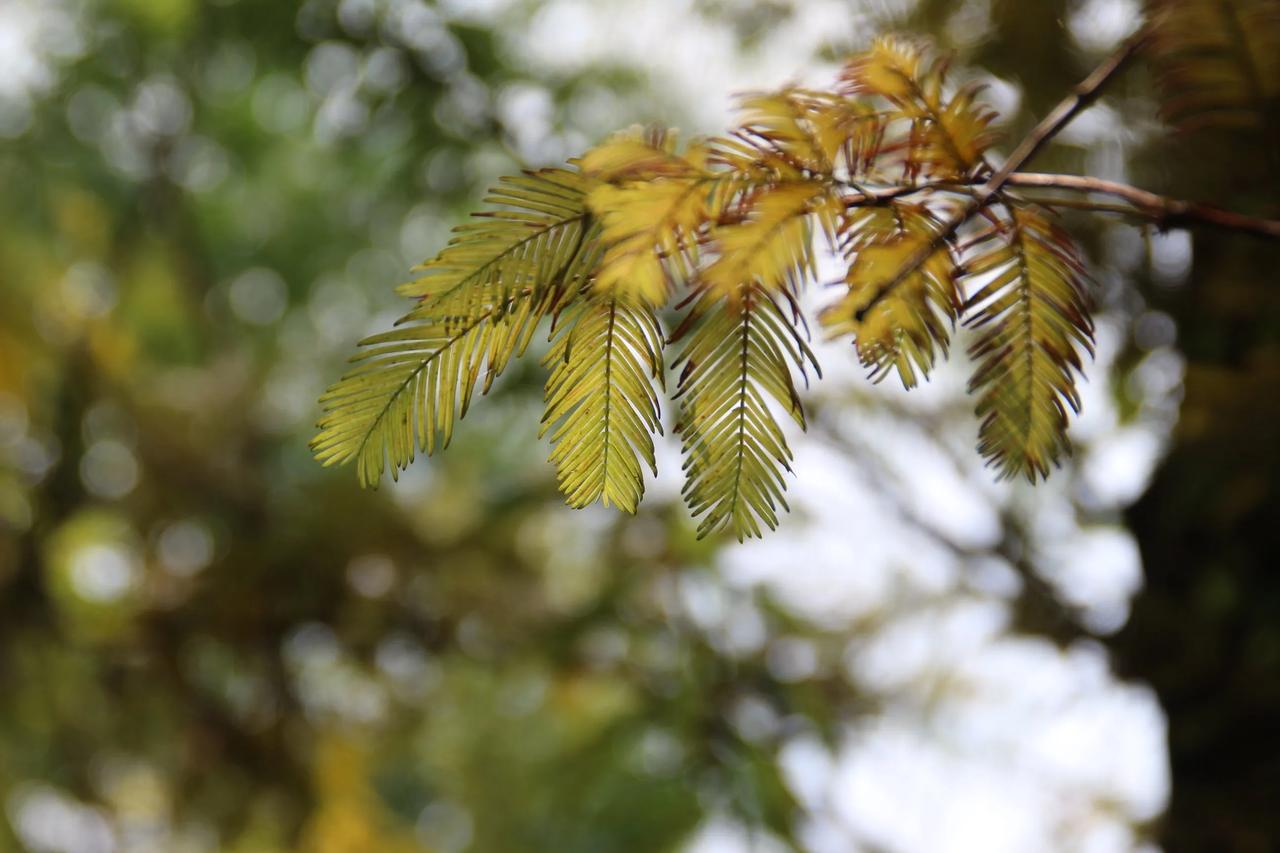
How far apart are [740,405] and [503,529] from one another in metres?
1.77

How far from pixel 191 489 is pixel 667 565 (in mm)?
1078

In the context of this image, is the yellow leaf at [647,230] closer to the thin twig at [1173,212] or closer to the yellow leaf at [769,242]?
the yellow leaf at [769,242]

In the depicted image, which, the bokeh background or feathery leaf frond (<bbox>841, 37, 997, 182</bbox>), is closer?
feathery leaf frond (<bbox>841, 37, 997, 182</bbox>)

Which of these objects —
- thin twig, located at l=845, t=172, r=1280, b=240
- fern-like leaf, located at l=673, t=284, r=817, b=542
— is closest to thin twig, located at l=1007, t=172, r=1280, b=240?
thin twig, located at l=845, t=172, r=1280, b=240

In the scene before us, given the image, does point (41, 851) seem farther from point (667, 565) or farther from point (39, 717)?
point (667, 565)

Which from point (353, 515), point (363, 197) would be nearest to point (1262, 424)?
point (353, 515)

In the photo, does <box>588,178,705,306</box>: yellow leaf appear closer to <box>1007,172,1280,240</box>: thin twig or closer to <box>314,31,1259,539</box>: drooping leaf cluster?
<box>314,31,1259,539</box>: drooping leaf cluster

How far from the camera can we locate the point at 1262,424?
3.16 feet

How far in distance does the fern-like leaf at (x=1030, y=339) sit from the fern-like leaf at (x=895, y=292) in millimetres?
24

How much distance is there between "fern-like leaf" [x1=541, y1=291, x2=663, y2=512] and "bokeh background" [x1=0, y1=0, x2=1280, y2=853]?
0.45 meters

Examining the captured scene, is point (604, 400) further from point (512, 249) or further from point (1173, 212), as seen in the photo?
point (1173, 212)

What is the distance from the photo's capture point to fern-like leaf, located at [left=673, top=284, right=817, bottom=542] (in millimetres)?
392

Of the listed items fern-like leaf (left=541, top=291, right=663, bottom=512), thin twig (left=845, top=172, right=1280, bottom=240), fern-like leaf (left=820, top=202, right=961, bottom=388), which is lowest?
fern-like leaf (left=541, top=291, right=663, bottom=512)

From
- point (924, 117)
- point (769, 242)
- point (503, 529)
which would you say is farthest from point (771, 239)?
point (503, 529)
